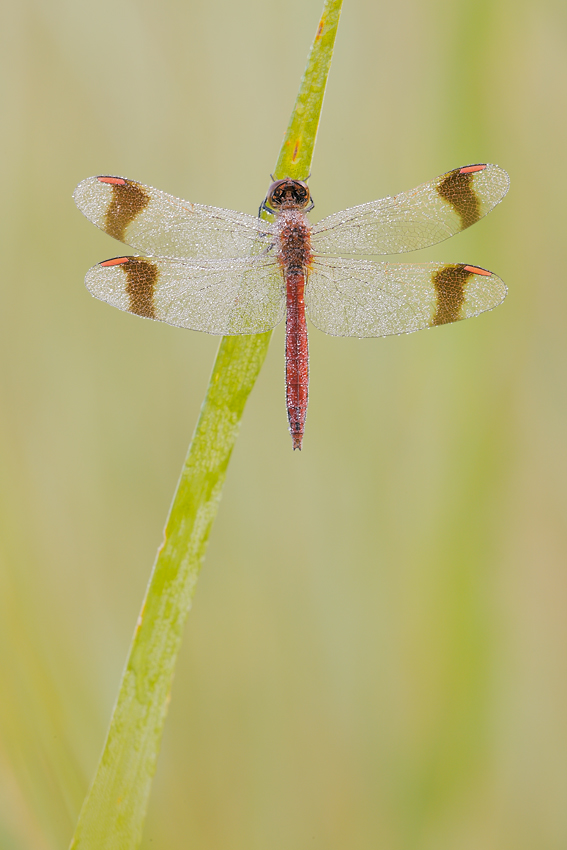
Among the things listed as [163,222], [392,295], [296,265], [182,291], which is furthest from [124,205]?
[392,295]

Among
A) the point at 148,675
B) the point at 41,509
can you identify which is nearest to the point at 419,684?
the point at 148,675

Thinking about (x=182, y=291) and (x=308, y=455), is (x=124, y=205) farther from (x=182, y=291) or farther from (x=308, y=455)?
(x=308, y=455)

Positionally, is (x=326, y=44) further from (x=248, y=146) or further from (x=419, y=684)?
(x=419, y=684)

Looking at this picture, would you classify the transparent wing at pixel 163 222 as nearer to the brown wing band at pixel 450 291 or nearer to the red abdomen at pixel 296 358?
the red abdomen at pixel 296 358

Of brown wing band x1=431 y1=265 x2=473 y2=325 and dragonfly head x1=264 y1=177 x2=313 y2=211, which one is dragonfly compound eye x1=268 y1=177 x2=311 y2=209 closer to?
dragonfly head x1=264 y1=177 x2=313 y2=211

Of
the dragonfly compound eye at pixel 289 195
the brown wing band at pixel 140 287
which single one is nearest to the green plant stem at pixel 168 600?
the dragonfly compound eye at pixel 289 195

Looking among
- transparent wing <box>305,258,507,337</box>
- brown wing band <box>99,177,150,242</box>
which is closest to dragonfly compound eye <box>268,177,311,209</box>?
transparent wing <box>305,258,507,337</box>

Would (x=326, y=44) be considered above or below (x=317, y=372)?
above
